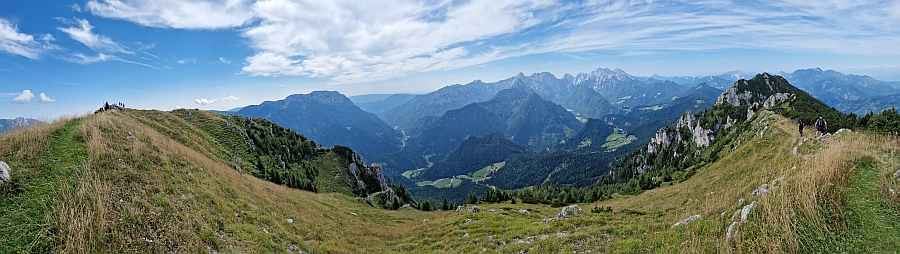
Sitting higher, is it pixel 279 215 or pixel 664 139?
pixel 279 215

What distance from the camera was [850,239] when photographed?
9117 millimetres

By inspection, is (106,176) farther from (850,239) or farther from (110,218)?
(850,239)

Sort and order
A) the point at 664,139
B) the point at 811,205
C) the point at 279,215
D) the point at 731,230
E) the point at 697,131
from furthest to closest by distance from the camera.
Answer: the point at 664,139
the point at 697,131
the point at 279,215
the point at 731,230
the point at 811,205

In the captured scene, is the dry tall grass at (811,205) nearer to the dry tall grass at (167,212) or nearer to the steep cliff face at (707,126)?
the dry tall grass at (167,212)

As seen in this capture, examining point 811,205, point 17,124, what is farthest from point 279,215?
point 811,205

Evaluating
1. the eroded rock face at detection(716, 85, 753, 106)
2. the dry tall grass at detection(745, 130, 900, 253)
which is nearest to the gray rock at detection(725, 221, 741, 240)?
the dry tall grass at detection(745, 130, 900, 253)

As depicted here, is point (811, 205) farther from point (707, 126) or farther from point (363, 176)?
point (707, 126)

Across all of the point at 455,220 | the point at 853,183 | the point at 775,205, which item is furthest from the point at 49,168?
the point at 853,183

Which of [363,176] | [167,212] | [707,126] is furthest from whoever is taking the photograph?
[707,126]

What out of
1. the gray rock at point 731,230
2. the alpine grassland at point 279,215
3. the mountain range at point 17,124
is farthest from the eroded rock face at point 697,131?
the mountain range at point 17,124

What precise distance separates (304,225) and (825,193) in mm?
26394

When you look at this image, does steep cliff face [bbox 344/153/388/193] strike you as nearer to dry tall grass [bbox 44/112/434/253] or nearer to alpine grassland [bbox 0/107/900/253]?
dry tall grass [bbox 44/112/434/253]

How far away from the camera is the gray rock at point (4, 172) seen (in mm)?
13183

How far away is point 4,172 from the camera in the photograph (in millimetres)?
13453
